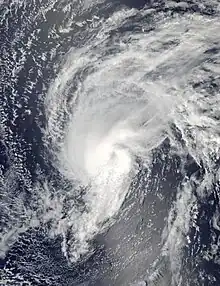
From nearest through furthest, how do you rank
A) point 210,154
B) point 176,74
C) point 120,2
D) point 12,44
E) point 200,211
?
point 200,211 → point 210,154 → point 176,74 → point 12,44 → point 120,2

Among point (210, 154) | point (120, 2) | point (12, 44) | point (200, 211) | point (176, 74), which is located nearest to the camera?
point (200, 211)

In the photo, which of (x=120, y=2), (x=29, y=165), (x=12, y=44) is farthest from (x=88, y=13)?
(x=29, y=165)

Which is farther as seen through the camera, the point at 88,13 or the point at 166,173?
the point at 88,13

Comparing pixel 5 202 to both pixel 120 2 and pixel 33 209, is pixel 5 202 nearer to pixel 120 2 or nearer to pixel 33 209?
pixel 33 209

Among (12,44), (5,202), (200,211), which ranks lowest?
(200,211)

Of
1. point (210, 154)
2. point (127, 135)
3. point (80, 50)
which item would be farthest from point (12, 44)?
point (210, 154)

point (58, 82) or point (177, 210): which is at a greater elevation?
point (58, 82)

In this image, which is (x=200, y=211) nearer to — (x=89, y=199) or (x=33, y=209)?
(x=89, y=199)
